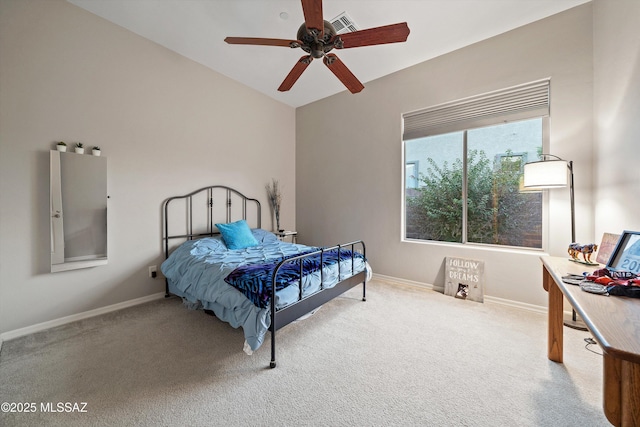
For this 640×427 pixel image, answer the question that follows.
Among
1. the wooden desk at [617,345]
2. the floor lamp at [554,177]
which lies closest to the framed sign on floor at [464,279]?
the floor lamp at [554,177]

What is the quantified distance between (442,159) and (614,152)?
1594 millimetres

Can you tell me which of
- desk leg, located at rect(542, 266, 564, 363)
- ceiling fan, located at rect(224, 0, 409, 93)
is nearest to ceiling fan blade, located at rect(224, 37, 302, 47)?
ceiling fan, located at rect(224, 0, 409, 93)

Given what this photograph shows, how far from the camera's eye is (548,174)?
87.0 inches

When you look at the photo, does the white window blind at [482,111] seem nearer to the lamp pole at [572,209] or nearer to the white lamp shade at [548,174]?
the lamp pole at [572,209]

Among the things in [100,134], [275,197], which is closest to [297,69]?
[100,134]

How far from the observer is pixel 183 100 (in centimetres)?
326

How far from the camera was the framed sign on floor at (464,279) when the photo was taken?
2.95 m

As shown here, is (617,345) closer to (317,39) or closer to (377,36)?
(377,36)

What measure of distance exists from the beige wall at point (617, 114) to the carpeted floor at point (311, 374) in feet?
3.70

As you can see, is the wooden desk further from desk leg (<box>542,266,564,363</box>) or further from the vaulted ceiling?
the vaulted ceiling

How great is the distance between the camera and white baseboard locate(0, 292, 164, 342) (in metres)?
2.14

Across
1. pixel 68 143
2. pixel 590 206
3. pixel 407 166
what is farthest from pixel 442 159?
pixel 68 143

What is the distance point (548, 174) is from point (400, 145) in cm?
177

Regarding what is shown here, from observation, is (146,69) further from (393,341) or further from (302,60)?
(393,341)
